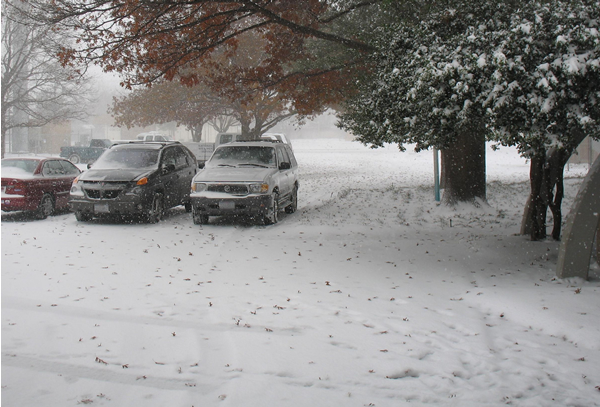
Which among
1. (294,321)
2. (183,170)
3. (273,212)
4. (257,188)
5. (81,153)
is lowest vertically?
(294,321)

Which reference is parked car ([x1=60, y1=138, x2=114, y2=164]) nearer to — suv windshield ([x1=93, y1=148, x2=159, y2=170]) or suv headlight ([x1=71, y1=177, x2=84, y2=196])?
suv windshield ([x1=93, y1=148, x2=159, y2=170])

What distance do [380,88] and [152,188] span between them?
5.98m

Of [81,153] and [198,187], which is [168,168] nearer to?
[198,187]

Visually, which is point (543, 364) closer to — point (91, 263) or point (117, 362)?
point (117, 362)

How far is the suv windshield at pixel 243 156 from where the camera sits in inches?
495

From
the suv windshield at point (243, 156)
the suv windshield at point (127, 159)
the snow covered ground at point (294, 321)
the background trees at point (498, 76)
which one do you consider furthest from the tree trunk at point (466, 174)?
the suv windshield at point (127, 159)

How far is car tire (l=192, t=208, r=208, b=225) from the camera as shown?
38.6 feet

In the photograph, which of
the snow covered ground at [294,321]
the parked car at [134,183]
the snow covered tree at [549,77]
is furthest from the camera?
the parked car at [134,183]

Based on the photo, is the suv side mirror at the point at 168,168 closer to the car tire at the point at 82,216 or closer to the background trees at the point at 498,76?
Result: the car tire at the point at 82,216

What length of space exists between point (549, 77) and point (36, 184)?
1077cm

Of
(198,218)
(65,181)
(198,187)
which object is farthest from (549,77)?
(65,181)

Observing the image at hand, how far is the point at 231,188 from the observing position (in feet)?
37.8

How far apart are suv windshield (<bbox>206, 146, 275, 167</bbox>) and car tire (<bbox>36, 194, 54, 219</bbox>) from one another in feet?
12.6

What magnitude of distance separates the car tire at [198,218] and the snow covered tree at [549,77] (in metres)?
6.91
